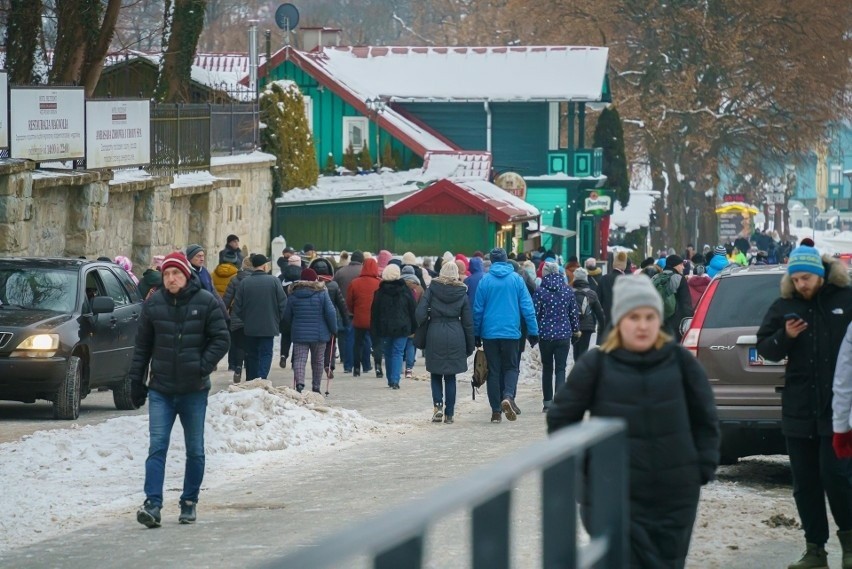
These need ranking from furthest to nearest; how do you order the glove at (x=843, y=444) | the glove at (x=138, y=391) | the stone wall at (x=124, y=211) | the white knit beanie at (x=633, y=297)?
1. the stone wall at (x=124, y=211)
2. the glove at (x=138, y=391)
3. the glove at (x=843, y=444)
4. the white knit beanie at (x=633, y=297)

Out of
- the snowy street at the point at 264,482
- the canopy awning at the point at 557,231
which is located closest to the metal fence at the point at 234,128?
the snowy street at the point at 264,482

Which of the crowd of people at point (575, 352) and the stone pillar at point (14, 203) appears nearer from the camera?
the crowd of people at point (575, 352)

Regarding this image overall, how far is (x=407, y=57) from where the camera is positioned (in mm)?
56031

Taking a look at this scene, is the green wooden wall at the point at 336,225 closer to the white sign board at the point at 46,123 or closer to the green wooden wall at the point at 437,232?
the green wooden wall at the point at 437,232

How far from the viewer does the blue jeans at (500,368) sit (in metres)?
16.9

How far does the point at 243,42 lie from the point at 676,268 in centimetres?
6854

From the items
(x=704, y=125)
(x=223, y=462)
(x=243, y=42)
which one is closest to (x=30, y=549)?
(x=223, y=462)

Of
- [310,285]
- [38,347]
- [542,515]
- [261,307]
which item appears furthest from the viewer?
[310,285]

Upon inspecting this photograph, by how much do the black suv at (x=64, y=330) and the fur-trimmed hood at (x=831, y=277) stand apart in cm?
887

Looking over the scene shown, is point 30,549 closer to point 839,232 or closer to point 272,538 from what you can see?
point 272,538

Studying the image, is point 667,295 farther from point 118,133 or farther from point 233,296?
point 118,133

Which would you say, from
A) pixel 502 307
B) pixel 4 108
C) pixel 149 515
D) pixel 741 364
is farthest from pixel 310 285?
pixel 149 515

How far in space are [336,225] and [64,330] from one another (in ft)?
89.4

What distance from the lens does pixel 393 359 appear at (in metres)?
21.4
